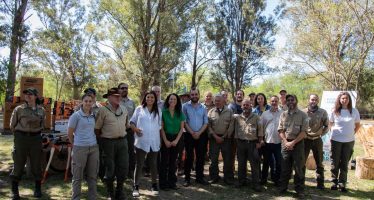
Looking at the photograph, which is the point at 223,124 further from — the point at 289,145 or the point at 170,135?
the point at 289,145

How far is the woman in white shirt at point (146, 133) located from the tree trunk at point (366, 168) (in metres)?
4.53

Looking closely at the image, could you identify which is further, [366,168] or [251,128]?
[366,168]

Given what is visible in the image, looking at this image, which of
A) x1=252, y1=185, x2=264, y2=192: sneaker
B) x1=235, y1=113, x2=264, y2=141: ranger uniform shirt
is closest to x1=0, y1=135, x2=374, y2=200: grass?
x1=252, y1=185, x2=264, y2=192: sneaker

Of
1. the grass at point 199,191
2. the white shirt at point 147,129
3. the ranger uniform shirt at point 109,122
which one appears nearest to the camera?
the ranger uniform shirt at point 109,122

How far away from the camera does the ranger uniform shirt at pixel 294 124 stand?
5914 millimetres

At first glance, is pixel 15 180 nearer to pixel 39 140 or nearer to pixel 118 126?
pixel 39 140

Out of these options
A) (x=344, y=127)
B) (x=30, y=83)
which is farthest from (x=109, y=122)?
(x=30, y=83)

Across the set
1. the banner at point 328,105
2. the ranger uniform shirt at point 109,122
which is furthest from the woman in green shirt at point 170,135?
the banner at point 328,105

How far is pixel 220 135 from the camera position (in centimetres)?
663

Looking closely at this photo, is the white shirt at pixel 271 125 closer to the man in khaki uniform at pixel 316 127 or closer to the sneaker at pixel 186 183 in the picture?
the man in khaki uniform at pixel 316 127

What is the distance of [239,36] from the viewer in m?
27.6

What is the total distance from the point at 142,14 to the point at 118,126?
49.6 feet

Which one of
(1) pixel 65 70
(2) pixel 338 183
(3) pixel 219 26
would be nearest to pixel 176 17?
(3) pixel 219 26

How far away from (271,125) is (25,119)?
4227mm
